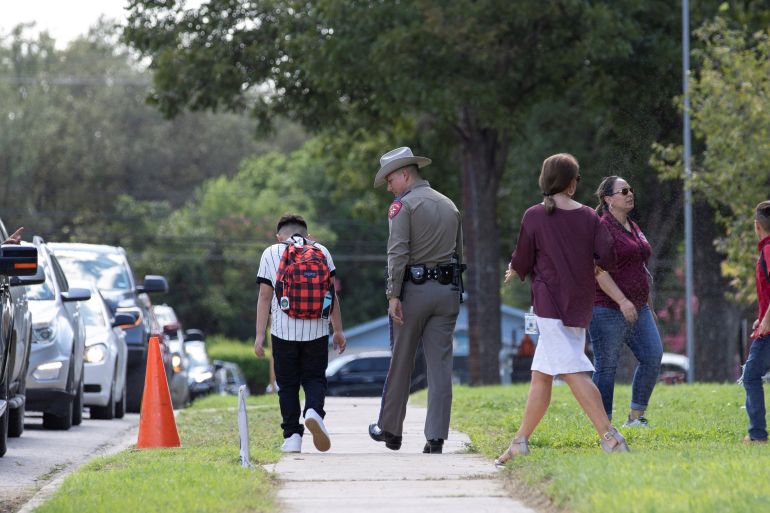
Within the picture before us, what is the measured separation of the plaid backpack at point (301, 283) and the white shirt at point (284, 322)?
0.17ft

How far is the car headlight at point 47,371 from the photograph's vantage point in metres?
14.4

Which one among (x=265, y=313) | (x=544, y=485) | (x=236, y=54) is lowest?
(x=544, y=485)

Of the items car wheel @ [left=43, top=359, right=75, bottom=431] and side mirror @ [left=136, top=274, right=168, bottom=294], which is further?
side mirror @ [left=136, top=274, right=168, bottom=294]

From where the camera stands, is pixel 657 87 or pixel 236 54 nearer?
pixel 657 87

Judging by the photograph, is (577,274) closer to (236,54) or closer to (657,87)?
(657,87)

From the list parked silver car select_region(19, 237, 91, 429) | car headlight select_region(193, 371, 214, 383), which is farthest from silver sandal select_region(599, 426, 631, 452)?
car headlight select_region(193, 371, 214, 383)

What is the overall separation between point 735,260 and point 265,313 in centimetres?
1626

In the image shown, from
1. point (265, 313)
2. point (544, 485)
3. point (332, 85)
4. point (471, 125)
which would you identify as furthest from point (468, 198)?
point (544, 485)

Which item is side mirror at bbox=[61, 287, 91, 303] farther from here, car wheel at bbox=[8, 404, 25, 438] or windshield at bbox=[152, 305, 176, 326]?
windshield at bbox=[152, 305, 176, 326]

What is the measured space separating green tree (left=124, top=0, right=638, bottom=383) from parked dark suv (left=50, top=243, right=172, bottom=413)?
21.9 ft

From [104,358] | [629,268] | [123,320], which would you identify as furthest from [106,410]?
[629,268]

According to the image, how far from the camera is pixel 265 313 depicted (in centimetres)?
1045

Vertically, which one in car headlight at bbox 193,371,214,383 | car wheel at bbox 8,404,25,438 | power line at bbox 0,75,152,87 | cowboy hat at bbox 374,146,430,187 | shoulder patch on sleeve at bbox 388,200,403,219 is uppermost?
power line at bbox 0,75,152,87

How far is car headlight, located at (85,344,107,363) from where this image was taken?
17.2m
